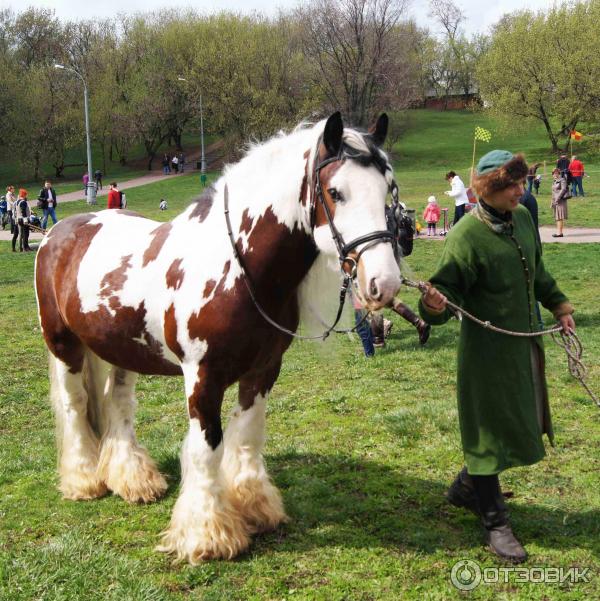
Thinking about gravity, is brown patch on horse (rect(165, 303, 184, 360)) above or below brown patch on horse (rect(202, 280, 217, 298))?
below

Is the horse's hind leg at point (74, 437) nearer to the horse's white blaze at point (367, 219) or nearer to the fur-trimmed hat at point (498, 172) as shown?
the horse's white blaze at point (367, 219)

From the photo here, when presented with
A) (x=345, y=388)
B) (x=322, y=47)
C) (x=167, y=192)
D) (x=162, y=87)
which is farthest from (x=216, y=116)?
(x=345, y=388)

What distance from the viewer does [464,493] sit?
4.14 m

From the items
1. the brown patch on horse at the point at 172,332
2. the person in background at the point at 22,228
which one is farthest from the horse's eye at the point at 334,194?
the person in background at the point at 22,228

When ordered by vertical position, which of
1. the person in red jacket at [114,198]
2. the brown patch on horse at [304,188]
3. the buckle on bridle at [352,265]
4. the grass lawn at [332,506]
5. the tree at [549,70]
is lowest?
the grass lawn at [332,506]

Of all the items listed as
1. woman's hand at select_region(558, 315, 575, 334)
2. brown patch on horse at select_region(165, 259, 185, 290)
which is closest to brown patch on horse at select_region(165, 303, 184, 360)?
brown patch on horse at select_region(165, 259, 185, 290)

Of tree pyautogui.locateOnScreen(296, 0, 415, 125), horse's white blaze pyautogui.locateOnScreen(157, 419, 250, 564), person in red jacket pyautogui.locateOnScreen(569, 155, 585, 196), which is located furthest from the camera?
tree pyautogui.locateOnScreen(296, 0, 415, 125)

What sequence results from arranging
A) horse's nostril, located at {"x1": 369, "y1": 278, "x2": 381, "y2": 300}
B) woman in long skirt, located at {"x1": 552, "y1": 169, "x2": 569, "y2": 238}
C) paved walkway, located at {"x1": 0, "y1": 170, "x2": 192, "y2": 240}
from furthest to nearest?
paved walkway, located at {"x1": 0, "y1": 170, "x2": 192, "y2": 240} < woman in long skirt, located at {"x1": 552, "y1": 169, "x2": 569, "y2": 238} < horse's nostril, located at {"x1": 369, "y1": 278, "x2": 381, "y2": 300}

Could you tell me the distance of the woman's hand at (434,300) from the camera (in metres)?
3.32

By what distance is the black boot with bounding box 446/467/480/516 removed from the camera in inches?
162

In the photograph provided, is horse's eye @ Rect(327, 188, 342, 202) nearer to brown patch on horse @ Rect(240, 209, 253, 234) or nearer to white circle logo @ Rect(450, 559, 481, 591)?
brown patch on horse @ Rect(240, 209, 253, 234)

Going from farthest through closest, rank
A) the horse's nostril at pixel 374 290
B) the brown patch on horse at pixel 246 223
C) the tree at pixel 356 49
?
the tree at pixel 356 49
the brown patch on horse at pixel 246 223
the horse's nostril at pixel 374 290

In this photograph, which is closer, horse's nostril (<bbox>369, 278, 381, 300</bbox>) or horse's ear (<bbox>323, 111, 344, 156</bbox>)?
horse's nostril (<bbox>369, 278, 381, 300</bbox>)

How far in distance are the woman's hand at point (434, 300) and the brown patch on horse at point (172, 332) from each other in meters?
1.44
